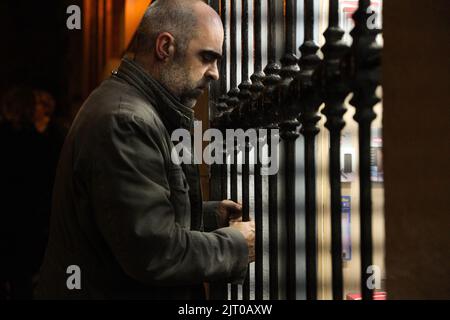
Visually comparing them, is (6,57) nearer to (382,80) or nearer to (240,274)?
(240,274)

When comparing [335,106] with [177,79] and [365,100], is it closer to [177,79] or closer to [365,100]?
[365,100]

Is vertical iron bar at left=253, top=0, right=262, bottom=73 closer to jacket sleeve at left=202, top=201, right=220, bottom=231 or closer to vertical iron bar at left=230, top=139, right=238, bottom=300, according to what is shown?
vertical iron bar at left=230, top=139, right=238, bottom=300

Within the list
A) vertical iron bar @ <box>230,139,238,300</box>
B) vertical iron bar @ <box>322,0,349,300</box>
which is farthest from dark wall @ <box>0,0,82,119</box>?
vertical iron bar @ <box>322,0,349,300</box>

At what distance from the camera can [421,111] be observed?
3.74 ft

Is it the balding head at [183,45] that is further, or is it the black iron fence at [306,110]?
the balding head at [183,45]

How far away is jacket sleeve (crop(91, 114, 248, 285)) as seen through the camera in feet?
5.24

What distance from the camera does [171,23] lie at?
195 centimetres

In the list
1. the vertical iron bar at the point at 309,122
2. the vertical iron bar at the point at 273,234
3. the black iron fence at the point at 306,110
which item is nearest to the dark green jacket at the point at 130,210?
the vertical iron bar at the point at 273,234

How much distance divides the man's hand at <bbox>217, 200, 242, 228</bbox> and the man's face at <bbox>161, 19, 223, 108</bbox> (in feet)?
1.71

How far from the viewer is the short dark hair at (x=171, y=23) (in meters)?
1.93

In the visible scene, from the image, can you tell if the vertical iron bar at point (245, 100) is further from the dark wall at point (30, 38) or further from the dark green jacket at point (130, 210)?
the dark wall at point (30, 38)

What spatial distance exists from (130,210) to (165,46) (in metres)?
0.64

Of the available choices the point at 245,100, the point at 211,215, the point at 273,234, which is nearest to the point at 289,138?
the point at 273,234
